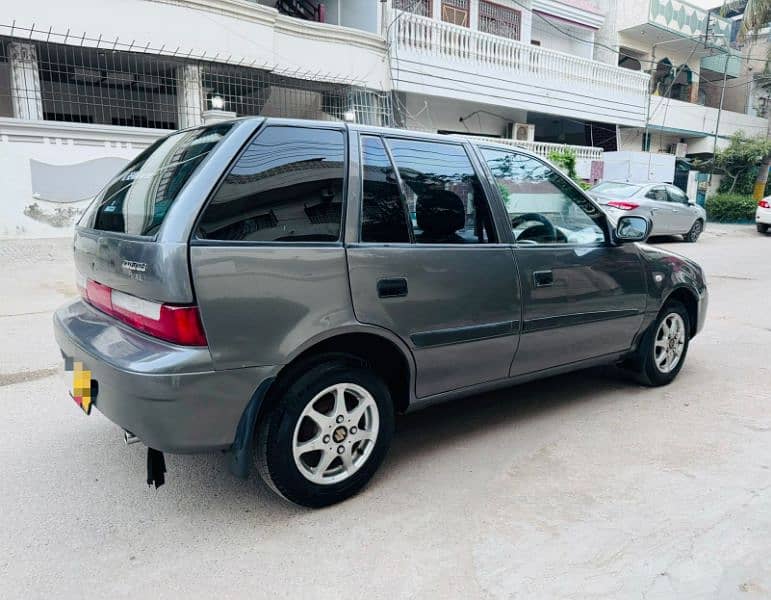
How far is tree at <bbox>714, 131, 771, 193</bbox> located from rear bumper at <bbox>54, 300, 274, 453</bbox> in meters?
26.5

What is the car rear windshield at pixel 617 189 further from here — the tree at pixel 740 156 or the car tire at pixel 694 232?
the tree at pixel 740 156

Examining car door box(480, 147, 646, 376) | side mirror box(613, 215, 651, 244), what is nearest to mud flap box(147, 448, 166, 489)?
car door box(480, 147, 646, 376)

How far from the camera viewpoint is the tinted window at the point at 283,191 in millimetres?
2523

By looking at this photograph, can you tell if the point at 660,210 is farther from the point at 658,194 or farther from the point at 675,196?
the point at 675,196

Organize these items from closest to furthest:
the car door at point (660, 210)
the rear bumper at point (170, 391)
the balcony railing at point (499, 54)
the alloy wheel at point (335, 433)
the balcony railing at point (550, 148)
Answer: the rear bumper at point (170, 391) < the alloy wheel at point (335, 433) < the car door at point (660, 210) < the balcony railing at point (499, 54) < the balcony railing at point (550, 148)

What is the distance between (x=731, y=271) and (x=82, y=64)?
40.7 ft

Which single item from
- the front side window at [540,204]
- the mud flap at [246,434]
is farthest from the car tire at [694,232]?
the mud flap at [246,434]

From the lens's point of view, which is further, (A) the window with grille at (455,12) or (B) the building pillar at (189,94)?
(A) the window with grille at (455,12)

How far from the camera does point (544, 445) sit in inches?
144

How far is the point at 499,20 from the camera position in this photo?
1855 centimetres

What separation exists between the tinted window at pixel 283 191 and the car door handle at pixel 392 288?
321 mm

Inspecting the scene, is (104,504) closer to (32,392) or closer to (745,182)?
(32,392)

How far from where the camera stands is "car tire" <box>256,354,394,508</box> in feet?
8.71

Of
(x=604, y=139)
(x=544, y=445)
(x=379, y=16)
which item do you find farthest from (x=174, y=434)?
(x=604, y=139)
